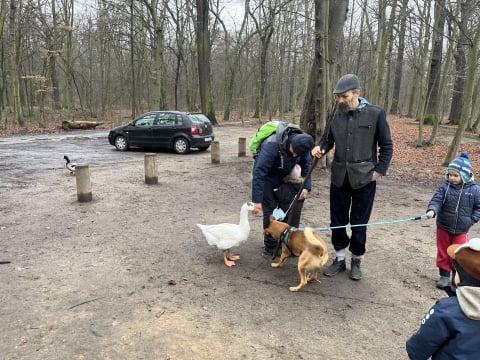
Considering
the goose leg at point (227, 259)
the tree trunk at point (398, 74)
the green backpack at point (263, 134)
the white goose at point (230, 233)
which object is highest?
the tree trunk at point (398, 74)

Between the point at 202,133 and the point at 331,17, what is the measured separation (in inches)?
252

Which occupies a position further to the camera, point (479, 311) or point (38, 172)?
point (38, 172)

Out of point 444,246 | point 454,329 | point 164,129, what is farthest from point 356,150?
point 164,129

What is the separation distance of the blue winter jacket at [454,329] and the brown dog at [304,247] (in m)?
1.78

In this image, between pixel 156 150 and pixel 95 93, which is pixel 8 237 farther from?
pixel 95 93

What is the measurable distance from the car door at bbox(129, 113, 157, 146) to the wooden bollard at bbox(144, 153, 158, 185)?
223 inches

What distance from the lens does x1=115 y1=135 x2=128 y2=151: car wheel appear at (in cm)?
1490

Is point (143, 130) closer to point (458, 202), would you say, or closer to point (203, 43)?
point (203, 43)

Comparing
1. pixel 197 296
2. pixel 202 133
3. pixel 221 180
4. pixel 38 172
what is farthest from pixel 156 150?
pixel 197 296

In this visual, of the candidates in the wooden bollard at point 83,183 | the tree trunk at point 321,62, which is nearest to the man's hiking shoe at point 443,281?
the tree trunk at point 321,62

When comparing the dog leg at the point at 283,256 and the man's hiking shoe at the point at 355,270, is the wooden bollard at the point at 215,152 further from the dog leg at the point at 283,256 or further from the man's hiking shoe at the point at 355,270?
Answer: the man's hiking shoe at the point at 355,270

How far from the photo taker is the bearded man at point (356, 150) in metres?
3.72

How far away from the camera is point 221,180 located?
376 inches

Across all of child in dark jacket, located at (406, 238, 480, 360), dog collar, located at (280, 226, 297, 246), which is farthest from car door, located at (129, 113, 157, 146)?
child in dark jacket, located at (406, 238, 480, 360)
